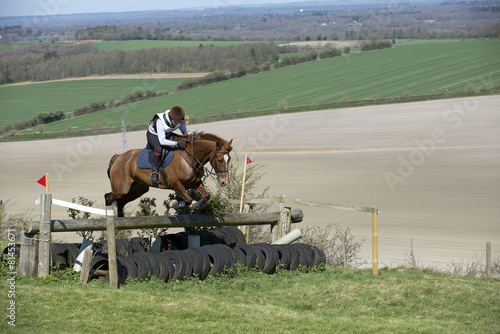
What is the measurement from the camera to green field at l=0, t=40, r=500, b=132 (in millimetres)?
53750

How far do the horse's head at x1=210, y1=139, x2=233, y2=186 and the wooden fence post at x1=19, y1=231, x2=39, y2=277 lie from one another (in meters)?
2.82

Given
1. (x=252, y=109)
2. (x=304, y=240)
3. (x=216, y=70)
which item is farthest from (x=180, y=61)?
(x=304, y=240)

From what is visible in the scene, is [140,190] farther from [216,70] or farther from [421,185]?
[216,70]

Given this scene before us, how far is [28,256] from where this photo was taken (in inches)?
328

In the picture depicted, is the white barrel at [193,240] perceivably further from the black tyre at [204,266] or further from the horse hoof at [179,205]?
the black tyre at [204,266]

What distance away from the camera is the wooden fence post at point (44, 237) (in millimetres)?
8094

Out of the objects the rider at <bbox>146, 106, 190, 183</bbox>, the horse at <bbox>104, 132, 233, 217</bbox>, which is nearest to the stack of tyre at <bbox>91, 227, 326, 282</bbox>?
the horse at <bbox>104, 132, 233, 217</bbox>

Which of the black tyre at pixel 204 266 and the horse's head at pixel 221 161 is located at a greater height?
the horse's head at pixel 221 161

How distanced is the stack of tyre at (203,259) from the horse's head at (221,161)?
3.44 ft

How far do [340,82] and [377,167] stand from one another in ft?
120

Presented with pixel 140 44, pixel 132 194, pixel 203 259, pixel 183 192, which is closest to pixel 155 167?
pixel 183 192

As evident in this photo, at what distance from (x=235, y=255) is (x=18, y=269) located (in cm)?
312

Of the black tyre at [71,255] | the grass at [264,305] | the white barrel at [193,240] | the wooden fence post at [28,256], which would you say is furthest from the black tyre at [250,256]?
the wooden fence post at [28,256]

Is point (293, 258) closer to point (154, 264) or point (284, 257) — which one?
point (284, 257)
